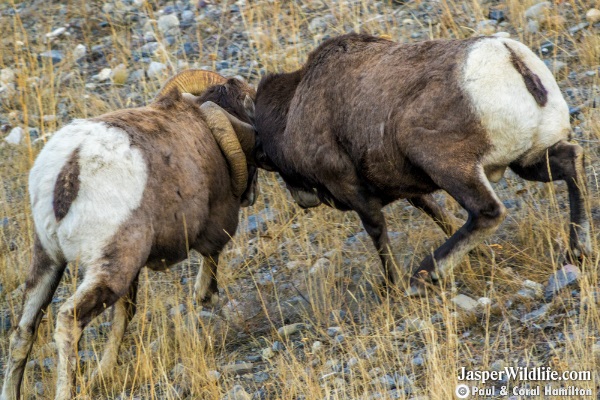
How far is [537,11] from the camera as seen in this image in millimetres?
9555

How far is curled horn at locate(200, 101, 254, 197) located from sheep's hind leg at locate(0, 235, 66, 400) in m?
1.58

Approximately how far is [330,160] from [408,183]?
620mm

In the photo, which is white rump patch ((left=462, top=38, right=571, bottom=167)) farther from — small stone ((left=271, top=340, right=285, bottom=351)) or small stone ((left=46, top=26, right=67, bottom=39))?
small stone ((left=46, top=26, right=67, bottom=39))

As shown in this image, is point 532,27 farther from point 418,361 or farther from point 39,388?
point 39,388

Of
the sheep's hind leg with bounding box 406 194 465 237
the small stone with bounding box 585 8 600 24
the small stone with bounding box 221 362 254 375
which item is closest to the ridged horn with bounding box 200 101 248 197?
the sheep's hind leg with bounding box 406 194 465 237

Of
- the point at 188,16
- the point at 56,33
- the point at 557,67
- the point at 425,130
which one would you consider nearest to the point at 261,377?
the point at 425,130

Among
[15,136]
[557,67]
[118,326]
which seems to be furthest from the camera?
[15,136]

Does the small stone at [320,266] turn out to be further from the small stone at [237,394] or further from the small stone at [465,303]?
the small stone at [237,394]

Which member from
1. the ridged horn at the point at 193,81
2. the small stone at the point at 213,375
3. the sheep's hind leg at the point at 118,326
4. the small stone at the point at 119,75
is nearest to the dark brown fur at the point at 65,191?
the sheep's hind leg at the point at 118,326

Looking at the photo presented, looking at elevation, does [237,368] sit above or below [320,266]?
above

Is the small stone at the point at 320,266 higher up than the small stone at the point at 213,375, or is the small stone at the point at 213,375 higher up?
the small stone at the point at 213,375

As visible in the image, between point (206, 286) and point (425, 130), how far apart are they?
2236 mm

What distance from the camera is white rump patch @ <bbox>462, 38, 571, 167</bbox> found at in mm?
5582

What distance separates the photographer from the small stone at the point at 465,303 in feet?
19.2
